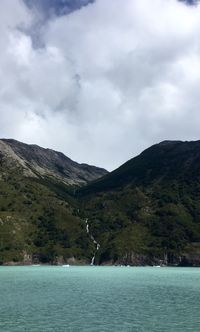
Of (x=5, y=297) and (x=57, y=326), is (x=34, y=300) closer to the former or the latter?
(x=5, y=297)

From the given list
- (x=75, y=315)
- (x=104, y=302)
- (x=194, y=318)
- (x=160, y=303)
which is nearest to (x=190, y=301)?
(x=160, y=303)

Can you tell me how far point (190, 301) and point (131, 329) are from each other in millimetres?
38193

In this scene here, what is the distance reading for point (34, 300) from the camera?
94625 mm

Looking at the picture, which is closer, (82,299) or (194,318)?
(194,318)

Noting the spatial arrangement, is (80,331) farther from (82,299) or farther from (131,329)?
(82,299)

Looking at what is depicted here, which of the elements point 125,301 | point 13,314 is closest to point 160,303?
point 125,301

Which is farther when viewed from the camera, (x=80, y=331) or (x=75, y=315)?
(x=75, y=315)

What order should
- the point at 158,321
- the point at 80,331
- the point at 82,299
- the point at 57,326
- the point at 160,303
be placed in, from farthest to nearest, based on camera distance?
the point at 82,299 → the point at 160,303 → the point at 158,321 → the point at 57,326 → the point at 80,331

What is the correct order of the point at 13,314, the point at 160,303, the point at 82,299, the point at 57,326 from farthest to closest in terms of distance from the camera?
the point at 82,299 < the point at 160,303 < the point at 13,314 < the point at 57,326

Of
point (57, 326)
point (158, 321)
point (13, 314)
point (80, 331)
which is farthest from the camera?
point (13, 314)

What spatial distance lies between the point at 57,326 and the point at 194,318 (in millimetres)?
22073

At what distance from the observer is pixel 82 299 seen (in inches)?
3839

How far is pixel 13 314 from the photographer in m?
72.9

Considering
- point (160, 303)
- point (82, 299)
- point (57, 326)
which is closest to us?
point (57, 326)
